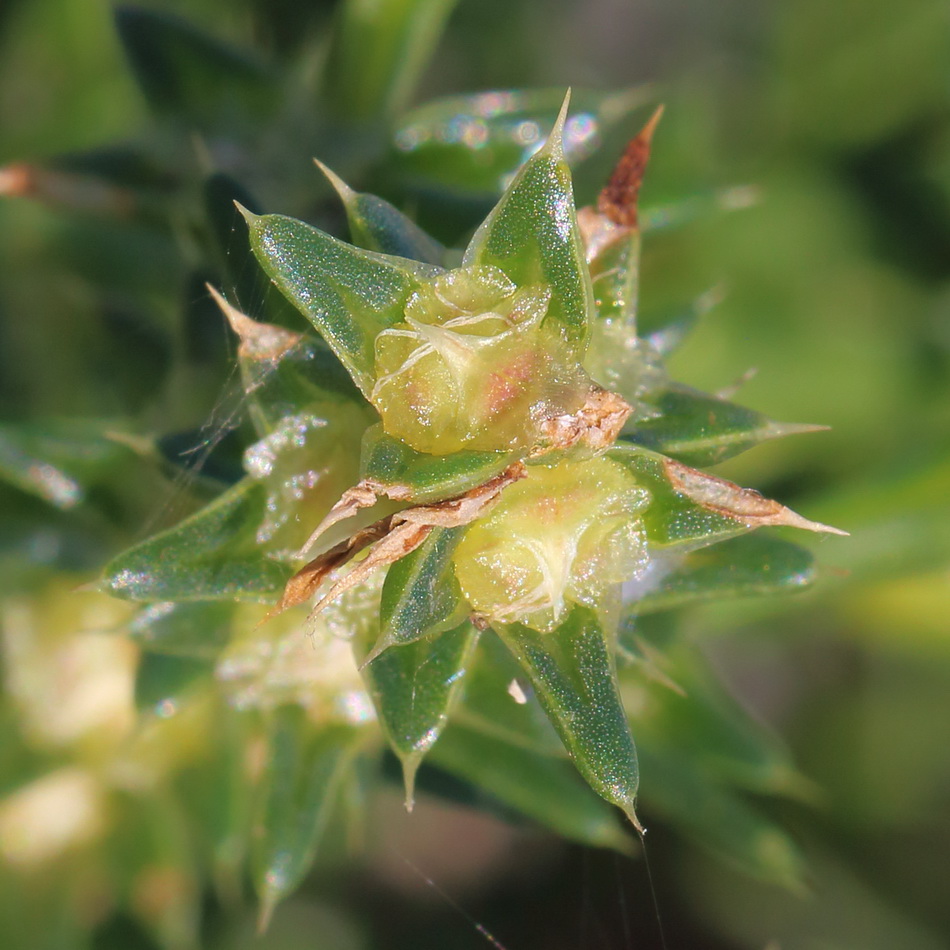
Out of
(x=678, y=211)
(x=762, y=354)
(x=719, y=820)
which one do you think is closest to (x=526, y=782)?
(x=719, y=820)

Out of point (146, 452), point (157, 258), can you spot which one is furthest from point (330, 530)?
point (157, 258)

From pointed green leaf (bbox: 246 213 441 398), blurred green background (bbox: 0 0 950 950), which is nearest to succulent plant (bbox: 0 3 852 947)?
pointed green leaf (bbox: 246 213 441 398)

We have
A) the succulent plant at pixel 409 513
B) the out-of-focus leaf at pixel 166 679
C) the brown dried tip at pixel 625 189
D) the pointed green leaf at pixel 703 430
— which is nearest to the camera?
the succulent plant at pixel 409 513

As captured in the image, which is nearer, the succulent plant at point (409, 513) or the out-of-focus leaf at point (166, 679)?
the succulent plant at point (409, 513)

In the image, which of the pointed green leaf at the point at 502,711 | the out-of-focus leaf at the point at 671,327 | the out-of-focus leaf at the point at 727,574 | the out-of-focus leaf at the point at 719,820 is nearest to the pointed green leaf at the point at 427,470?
the out-of-focus leaf at the point at 727,574

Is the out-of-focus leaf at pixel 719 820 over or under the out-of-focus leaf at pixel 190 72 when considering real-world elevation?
under

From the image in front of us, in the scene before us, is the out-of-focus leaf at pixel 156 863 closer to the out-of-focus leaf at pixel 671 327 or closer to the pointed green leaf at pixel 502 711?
the pointed green leaf at pixel 502 711

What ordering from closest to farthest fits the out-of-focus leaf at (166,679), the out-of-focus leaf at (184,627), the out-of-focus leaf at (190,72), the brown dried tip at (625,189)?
the brown dried tip at (625,189) → the out-of-focus leaf at (184,627) → the out-of-focus leaf at (166,679) → the out-of-focus leaf at (190,72)

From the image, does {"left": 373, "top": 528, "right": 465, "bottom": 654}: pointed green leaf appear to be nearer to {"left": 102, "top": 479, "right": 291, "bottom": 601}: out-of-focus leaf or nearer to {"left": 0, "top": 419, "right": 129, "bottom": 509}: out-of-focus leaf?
{"left": 102, "top": 479, "right": 291, "bottom": 601}: out-of-focus leaf
